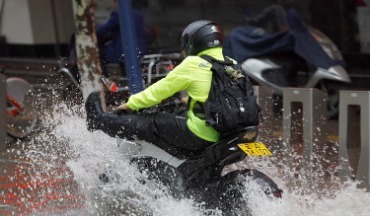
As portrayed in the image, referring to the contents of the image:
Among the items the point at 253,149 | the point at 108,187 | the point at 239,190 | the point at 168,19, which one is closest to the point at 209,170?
the point at 239,190

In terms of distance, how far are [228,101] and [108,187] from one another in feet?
4.62

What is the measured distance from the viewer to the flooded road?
6148 millimetres

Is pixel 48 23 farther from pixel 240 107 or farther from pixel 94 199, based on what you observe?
pixel 240 107

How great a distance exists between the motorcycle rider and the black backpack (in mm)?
69

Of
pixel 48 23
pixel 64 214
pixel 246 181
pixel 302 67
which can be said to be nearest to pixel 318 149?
pixel 246 181

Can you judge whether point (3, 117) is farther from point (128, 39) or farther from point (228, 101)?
point (228, 101)

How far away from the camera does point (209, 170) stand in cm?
599

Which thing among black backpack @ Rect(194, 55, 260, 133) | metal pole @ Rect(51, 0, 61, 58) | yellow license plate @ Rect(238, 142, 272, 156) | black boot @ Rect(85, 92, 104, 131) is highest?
black backpack @ Rect(194, 55, 260, 133)

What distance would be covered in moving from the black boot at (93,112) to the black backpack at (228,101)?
844 mm

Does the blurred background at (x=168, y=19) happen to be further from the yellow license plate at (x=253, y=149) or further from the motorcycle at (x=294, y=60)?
the yellow license plate at (x=253, y=149)

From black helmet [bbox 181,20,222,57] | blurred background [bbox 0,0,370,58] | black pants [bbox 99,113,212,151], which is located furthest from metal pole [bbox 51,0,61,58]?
black helmet [bbox 181,20,222,57]

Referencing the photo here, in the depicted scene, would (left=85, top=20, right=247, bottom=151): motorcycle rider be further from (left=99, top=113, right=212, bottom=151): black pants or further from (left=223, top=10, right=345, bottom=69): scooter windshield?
(left=223, top=10, right=345, bottom=69): scooter windshield

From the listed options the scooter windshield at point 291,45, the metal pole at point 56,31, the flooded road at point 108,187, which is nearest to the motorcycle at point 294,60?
the scooter windshield at point 291,45

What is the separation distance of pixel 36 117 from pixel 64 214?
3.86 meters
